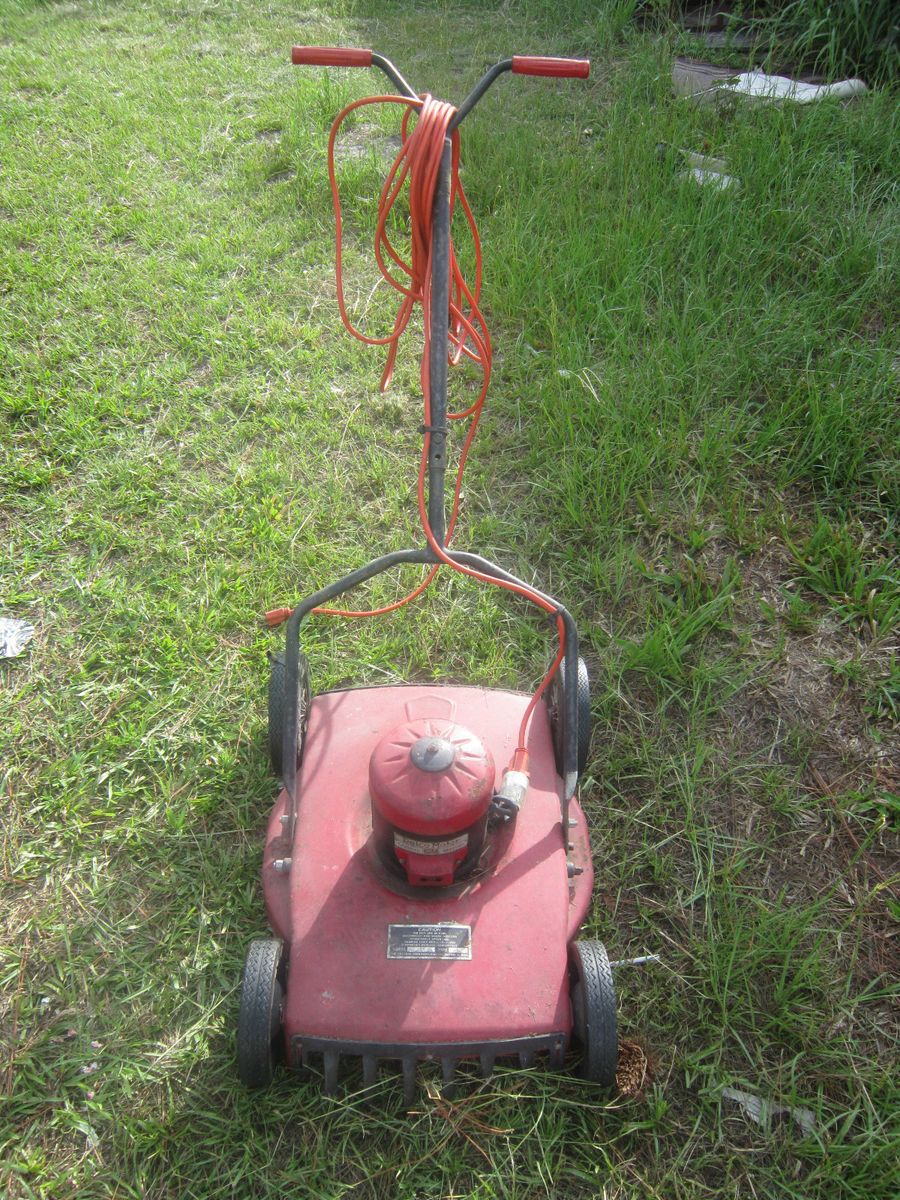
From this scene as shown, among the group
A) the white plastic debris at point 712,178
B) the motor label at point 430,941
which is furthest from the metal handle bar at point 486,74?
the white plastic debris at point 712,178

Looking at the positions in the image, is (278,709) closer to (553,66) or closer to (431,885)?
(431,885)

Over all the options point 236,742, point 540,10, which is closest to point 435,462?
point 236,742

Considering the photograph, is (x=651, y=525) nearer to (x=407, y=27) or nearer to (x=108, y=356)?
(x=108, y=356)

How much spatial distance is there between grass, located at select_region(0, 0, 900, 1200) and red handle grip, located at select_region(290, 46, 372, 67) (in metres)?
1.22

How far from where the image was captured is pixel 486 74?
1.32 m

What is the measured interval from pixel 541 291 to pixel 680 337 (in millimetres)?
536

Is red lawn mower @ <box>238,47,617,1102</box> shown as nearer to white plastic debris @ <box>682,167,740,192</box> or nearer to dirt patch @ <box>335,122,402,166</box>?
white plastic debris @ <box>682,167,740,192</box>

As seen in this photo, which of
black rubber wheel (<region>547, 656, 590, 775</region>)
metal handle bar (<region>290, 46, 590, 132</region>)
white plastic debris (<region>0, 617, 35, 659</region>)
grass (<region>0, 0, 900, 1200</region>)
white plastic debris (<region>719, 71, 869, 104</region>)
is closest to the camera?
metal handle bar (<region>290, 46, 590, 132</region>)

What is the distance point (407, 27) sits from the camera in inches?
208

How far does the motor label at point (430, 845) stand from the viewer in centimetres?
143

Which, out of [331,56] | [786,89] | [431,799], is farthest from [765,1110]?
[786,89]

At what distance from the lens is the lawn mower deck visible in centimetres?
138

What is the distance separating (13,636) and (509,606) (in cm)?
126

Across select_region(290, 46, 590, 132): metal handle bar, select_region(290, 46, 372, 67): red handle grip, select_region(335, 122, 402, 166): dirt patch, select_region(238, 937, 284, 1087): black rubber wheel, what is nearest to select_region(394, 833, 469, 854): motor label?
select_region(238, 937, 284, 1087): black rubber wheel
